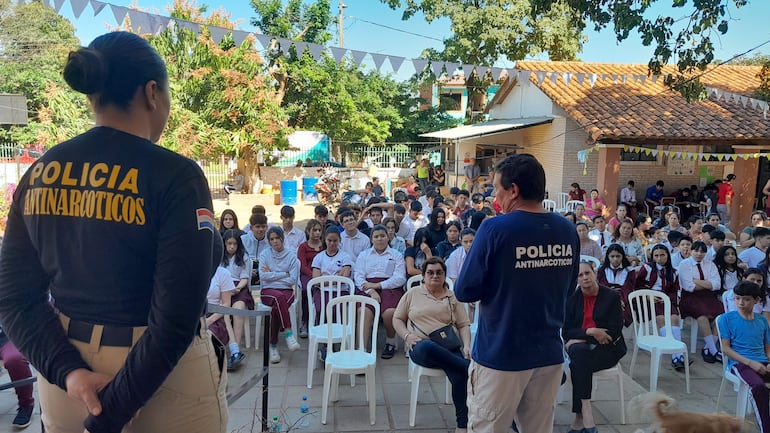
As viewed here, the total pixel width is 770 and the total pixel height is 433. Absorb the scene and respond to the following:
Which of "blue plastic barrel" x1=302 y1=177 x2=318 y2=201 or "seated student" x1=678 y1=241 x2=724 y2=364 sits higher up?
"blue plastic barrel" x1=302 y1=177 x2=318 y2=201

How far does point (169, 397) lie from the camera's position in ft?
3.82

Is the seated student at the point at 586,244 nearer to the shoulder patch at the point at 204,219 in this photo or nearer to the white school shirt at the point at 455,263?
the white school shirt at the point at 455,263

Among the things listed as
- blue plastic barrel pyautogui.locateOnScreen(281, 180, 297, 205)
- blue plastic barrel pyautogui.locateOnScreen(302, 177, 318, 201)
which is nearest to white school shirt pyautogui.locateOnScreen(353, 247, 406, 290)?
blue plastic barrel pyautogui.locateOnScreen(281, 180, 297, 205)

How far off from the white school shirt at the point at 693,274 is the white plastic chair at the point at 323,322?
3.41 metres

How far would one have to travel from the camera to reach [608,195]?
465 inches

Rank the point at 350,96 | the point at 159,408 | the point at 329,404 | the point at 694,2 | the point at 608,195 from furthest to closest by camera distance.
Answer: the point at 350,96
the point at 608,195
the point at 694,2
the point at 329,404
the point at 159,408

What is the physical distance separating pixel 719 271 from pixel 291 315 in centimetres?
453

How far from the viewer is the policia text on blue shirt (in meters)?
1.09

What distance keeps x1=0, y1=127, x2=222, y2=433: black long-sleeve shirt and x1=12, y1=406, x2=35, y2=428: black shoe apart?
10.0 feet

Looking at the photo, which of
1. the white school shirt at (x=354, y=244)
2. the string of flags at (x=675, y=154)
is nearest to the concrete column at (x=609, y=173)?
the string of flags at (x=675, y=154)

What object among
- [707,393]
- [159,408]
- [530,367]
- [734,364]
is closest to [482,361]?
[530,367]

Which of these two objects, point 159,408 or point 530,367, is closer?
point 159,408

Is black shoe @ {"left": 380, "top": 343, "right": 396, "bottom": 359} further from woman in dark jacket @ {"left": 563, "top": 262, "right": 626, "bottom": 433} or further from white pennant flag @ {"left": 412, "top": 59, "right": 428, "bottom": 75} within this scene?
white pennant flag @ {"left": 412, "top": 59, "right": 428, "bottom": 75}

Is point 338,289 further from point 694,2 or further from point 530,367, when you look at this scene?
point 694,2
